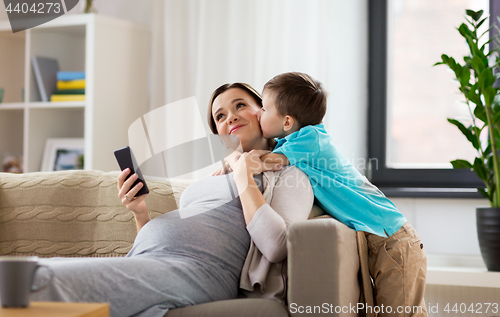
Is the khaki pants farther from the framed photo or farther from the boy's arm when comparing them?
the framed photo

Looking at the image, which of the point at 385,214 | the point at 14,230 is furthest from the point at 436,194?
the point at 14,230

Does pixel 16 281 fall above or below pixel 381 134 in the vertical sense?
below

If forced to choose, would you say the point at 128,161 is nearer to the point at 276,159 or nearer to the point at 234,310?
the point at 276,159

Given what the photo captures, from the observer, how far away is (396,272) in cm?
135

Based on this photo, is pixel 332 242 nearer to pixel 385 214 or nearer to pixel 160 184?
pixel 385 214

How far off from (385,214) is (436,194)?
104cm

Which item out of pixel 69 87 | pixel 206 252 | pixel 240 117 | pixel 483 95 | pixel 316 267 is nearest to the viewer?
pixel 316 267

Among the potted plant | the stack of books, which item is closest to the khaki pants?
the potted plant

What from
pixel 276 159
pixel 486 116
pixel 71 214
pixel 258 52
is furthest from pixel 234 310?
pixel 258 52

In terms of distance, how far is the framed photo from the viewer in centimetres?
275

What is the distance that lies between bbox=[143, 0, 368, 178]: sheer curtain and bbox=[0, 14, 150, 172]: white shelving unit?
0.13 m

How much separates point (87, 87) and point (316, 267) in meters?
1.88

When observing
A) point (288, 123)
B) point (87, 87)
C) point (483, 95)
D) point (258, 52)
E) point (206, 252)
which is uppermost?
point (258, 52)

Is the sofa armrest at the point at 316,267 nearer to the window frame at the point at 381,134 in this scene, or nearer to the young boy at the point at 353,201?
the young boy at the point at 353,201
